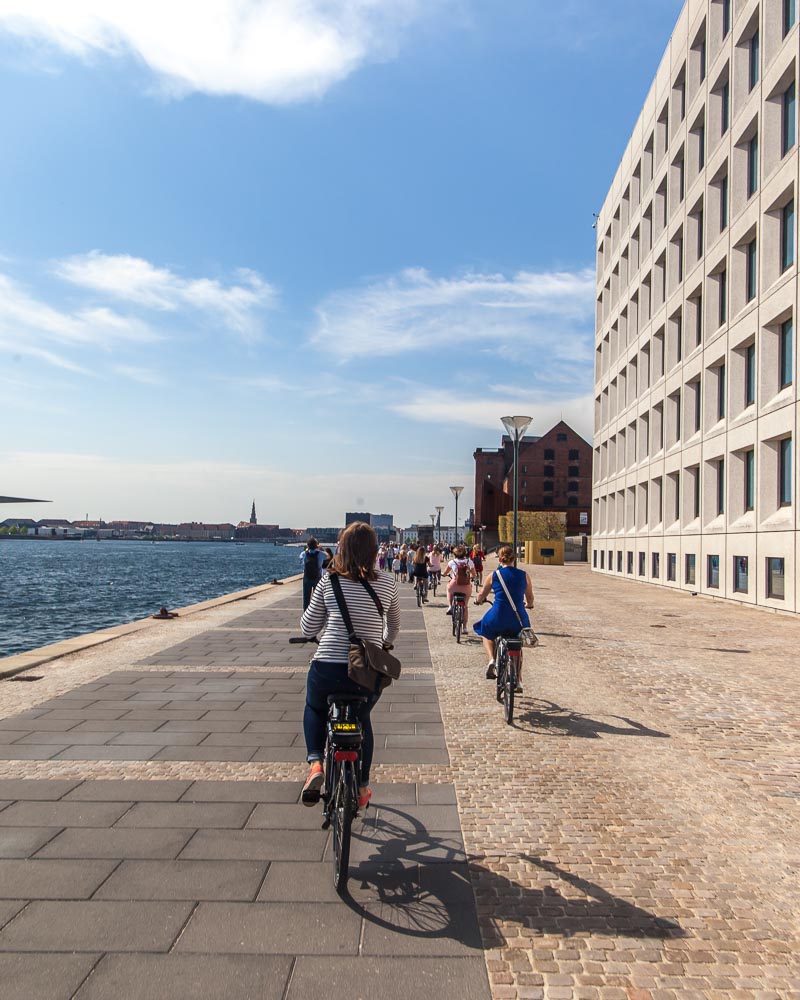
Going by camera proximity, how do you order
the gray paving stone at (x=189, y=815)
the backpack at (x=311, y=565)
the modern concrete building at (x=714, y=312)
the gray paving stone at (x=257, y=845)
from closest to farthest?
the gray paving stone at (x=257, y=845), the gray paving stone at (x=189, y=815), the backpack at (x=311, y=565), the modern concrete building at (x=714, y=312)

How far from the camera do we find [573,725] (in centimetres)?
779

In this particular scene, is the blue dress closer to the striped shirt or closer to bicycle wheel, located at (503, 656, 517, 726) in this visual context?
bicycle wheel, located at (503, 656, 517, 726)

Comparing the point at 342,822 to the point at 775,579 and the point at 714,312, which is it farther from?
the point at 714,312

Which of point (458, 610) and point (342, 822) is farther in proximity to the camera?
point (458, 610)

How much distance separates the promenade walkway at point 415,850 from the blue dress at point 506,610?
0.86 metres

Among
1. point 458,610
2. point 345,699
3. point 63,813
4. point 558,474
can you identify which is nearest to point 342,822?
point 345,699

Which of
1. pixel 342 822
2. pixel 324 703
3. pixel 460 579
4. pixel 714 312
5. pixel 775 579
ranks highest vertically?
pixel 714 312

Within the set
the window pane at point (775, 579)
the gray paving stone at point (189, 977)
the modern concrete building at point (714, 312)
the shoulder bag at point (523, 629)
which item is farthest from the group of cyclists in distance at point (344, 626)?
the window pane at point (775, 579)

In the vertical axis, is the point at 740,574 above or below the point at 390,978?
above

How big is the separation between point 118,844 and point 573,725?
182 inches

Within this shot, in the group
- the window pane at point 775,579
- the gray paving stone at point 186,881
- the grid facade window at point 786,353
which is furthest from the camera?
the grid facade window at point 786,353

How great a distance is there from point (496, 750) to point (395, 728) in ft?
3.78

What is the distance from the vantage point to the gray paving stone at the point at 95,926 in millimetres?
3402

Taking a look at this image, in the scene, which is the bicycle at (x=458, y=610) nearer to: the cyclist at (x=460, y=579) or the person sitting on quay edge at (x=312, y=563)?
the cyclist at (x=460, y=579)
